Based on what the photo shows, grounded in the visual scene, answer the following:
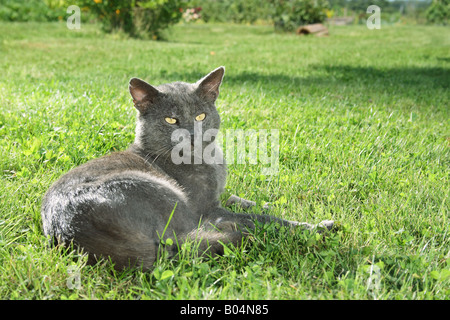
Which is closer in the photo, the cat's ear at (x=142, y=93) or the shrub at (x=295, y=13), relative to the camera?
the cat's ear at (x=142, y=93)

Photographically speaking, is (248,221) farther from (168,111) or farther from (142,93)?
(142,93)

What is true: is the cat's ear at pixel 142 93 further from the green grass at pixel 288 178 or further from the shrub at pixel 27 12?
the shrub at pixel 27 12

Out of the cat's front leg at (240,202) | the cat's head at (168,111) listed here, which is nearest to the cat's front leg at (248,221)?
the cat's front leg at (240,202)

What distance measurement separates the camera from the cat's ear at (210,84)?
3.08m

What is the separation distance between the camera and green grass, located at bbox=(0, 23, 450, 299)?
6.98 feet

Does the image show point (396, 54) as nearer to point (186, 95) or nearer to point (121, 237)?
point (186, 95)

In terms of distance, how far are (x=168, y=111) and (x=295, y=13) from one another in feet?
62.0

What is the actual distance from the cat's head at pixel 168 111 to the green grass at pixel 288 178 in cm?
78

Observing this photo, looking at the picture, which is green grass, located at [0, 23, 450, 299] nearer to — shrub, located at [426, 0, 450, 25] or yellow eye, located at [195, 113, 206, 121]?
yellow eye, located at [195, 113, 206, 121]

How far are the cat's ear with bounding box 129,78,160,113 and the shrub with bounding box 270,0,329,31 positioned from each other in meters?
18.3

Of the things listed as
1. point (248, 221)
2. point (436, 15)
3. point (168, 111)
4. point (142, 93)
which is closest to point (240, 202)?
point (248, 221)

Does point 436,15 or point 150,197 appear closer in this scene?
point 150,197

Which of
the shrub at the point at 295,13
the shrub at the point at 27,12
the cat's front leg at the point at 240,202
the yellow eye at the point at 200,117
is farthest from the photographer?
the shrub at the point at 295,13

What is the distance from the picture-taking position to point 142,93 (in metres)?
2.98
